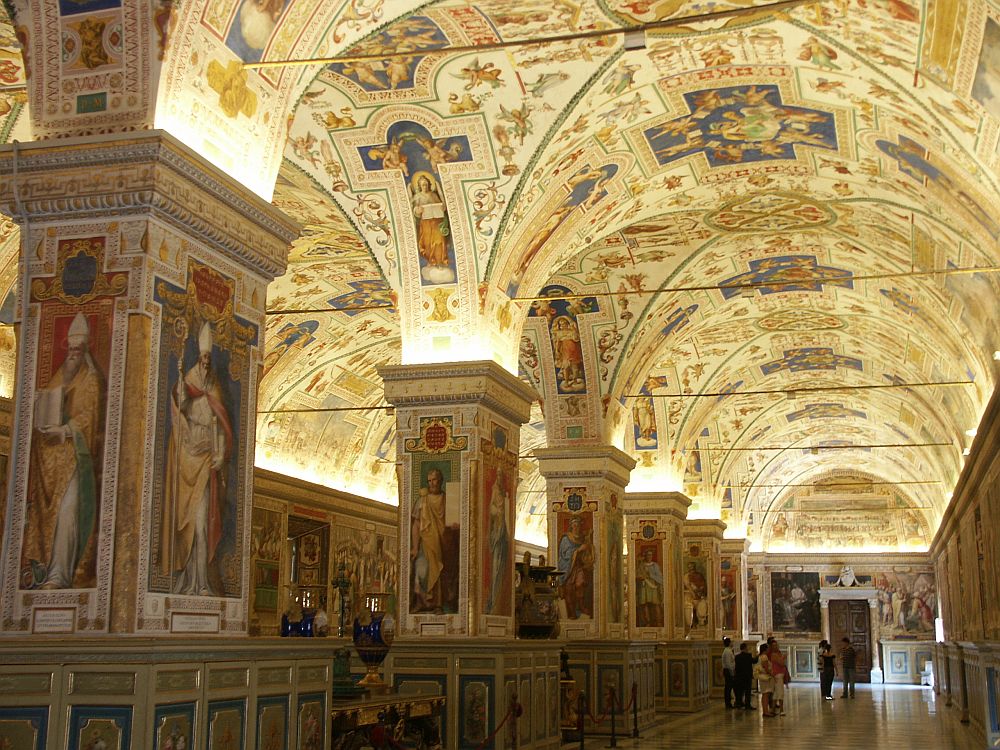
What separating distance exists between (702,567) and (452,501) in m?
18.7

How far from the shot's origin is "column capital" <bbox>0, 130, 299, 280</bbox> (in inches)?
326

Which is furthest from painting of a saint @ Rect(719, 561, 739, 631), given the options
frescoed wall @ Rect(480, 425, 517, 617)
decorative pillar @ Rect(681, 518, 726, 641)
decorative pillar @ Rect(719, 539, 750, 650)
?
frescoed wall @ Rect(480, 425, 517, 617)

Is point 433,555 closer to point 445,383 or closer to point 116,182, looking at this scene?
point 445,383

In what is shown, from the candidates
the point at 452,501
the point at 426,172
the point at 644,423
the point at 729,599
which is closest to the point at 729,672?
the point at 644,423

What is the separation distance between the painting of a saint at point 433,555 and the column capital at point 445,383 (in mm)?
1024

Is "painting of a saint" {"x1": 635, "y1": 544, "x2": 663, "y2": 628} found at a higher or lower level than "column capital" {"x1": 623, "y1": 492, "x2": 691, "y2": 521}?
lower

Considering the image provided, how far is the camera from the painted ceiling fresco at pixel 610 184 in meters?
11.3

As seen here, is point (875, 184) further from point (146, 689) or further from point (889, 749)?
point (146, 689)

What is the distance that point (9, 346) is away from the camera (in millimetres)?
18688

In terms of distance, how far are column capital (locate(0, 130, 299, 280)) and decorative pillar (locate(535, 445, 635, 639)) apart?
515 inches

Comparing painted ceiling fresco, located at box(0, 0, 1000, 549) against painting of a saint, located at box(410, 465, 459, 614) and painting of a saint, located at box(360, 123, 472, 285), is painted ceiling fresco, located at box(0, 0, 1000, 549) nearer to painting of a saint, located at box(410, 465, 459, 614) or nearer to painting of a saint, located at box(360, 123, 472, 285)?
painting of a saint, located at box(360, 123, 472, 285)

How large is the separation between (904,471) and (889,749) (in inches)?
1060

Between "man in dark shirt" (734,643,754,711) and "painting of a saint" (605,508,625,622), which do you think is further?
"man in dark shirt" (734,643,754,711)

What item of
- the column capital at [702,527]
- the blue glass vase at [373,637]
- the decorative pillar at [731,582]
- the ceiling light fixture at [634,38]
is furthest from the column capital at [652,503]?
the ceiling light fixture at [634,38]
